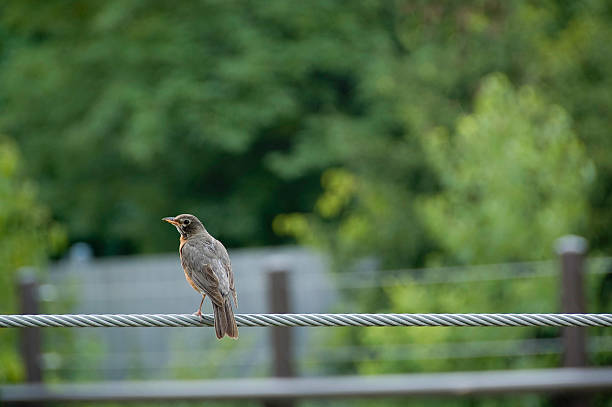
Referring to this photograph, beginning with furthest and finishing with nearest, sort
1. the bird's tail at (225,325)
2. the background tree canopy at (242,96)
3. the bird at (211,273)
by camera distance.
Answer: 1. the background tree canopy at (242,96)
2. the bird at (211,273)
3. the bird's tail at (225,325)

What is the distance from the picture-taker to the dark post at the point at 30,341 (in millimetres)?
7039

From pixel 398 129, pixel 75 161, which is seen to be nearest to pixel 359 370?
pixel 398 129

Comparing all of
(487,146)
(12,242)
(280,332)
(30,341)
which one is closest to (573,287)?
(487,146)

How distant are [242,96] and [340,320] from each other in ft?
37.3

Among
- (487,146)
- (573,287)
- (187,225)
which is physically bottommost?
(573,287)

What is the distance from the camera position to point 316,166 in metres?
13.7

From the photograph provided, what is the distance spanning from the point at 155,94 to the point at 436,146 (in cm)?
768

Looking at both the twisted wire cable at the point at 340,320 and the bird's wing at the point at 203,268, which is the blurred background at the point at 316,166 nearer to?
the bird's wing at the point at 203,268

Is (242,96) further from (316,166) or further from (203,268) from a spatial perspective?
(203,268)

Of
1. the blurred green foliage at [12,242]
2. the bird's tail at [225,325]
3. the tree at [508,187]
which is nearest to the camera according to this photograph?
the bird's tail at [225,325]

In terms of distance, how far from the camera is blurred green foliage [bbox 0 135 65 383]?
7.27 meters

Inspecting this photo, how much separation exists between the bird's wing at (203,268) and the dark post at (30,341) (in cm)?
364

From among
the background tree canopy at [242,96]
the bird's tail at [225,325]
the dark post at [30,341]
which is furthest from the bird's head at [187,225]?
the background tree canopy at [242,96]

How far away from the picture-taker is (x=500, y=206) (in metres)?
6.52
